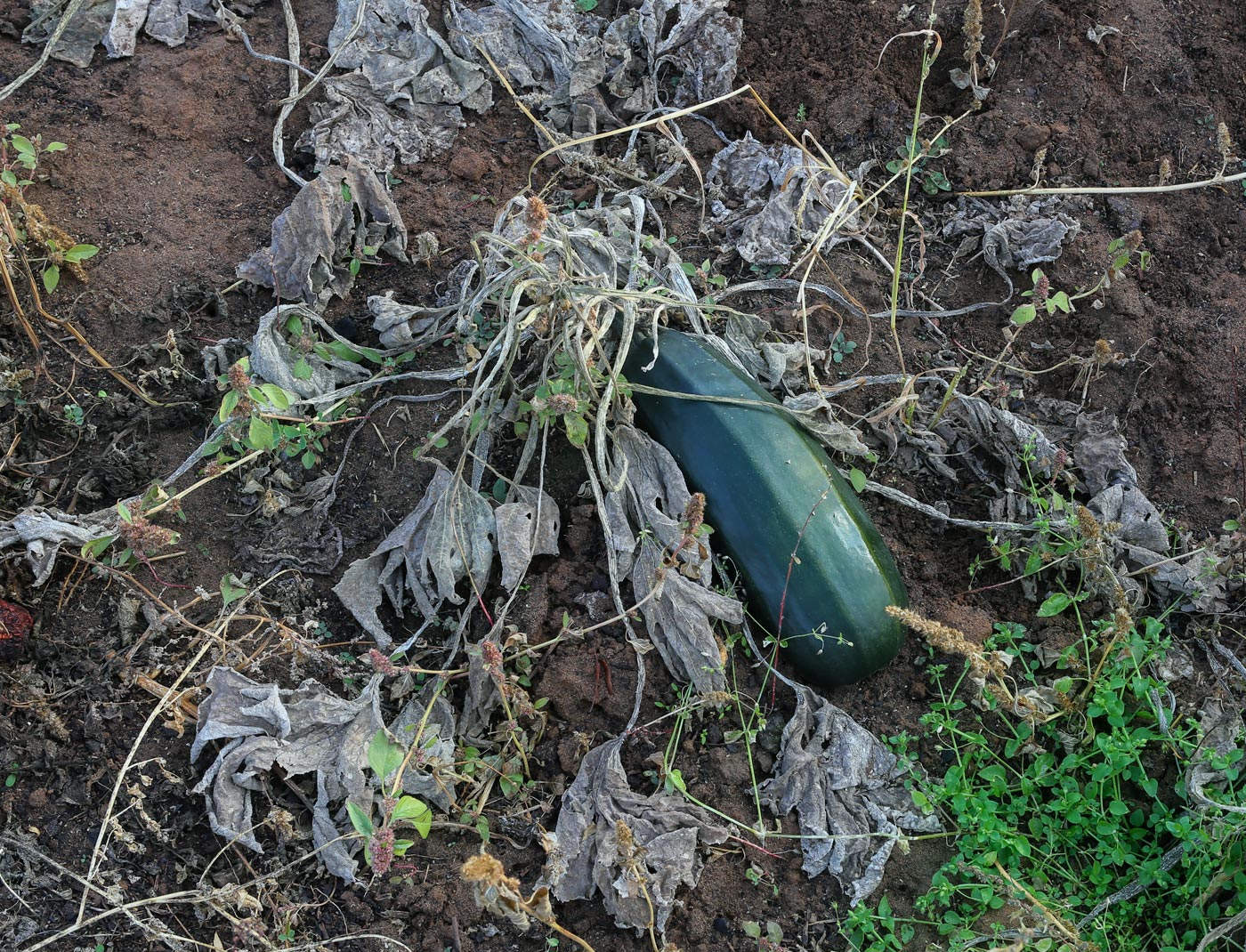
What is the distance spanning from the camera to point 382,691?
3.10 metres

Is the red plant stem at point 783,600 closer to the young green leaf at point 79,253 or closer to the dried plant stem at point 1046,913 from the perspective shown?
the dried plant stem at point 1046,913

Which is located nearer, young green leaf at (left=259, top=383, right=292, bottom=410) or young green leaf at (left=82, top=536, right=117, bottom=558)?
young green leaf at (left=82, top=536, right=117, bottom=558)

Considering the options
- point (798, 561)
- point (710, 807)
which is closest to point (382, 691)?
point (710, 807)

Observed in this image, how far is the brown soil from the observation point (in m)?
2.81

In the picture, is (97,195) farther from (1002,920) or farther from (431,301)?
(1002,920)

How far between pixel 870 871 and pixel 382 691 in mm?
1579

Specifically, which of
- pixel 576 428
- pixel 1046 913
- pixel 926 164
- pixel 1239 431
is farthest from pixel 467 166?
pixel 1046 913

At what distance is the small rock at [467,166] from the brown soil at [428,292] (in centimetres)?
2

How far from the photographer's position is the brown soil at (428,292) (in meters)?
2.81

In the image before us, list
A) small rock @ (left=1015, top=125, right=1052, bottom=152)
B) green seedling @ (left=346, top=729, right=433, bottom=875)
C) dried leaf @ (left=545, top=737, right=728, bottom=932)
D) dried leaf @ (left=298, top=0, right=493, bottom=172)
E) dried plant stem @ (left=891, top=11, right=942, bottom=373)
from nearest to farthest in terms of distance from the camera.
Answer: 1. green seedling @ (left=346, top=729, right=433, bottom=875)
2. dried leaf @ (left=545, top=737, right=728, bottom=932)
3. dried plant stem @ (left=891, top=11, right=942, bottom=373)
4. dried leaf @ (left=298, top=0, right=493, bottom=172)
5. small rock @ (left=1015, top=125, right=1052, bottom=152)

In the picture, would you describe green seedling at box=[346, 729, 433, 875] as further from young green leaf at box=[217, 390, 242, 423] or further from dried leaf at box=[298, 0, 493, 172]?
dried leaf at box=[298, 0, 493, 172]

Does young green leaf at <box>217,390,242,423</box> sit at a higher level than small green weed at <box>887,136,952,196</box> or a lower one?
lower

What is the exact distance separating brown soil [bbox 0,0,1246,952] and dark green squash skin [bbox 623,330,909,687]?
0.74 ft

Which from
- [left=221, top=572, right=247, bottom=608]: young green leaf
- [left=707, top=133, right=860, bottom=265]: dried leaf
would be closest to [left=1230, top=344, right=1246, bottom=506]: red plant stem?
[left=707, top=133, right=860, bottom=265]: dried leaf
